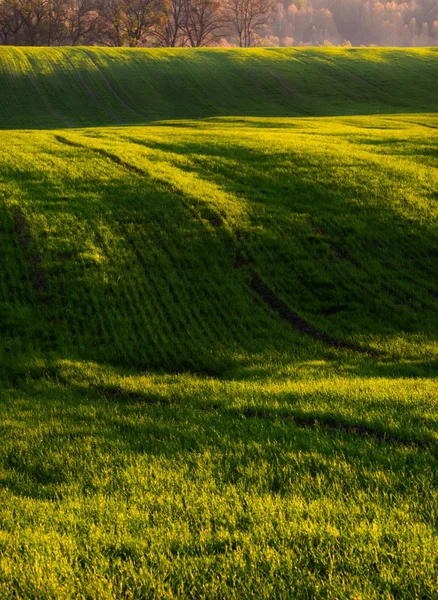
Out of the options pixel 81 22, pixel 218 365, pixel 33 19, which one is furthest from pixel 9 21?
pixel 218 365

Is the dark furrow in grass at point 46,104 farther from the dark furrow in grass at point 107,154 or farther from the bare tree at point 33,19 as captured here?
the bare tree at point 33,19

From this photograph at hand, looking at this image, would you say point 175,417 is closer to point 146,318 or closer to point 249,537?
point 249,537

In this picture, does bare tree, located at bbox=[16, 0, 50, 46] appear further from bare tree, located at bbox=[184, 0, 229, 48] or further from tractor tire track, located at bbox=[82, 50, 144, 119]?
bare tree, located at bbox=[184, 0, 229, 48]

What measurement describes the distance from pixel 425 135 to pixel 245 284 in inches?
961

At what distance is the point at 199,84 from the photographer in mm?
75750

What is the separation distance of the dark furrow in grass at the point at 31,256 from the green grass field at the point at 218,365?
3.0 inches

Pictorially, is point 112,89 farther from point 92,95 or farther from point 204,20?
point 204,20

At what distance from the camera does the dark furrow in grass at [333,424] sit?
8.06 meters

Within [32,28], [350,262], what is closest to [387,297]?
[350,262]

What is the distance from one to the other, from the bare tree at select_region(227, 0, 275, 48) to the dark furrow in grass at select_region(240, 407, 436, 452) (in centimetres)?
13171

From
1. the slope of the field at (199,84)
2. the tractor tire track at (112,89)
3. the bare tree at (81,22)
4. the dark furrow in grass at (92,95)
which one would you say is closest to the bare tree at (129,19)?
the bare tree at (81,22)

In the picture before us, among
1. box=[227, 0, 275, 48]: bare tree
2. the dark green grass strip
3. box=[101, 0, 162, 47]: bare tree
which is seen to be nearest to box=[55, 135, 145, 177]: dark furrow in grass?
the dark green grass strip

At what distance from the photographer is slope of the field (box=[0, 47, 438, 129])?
209 ft

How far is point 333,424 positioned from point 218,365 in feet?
16.7
